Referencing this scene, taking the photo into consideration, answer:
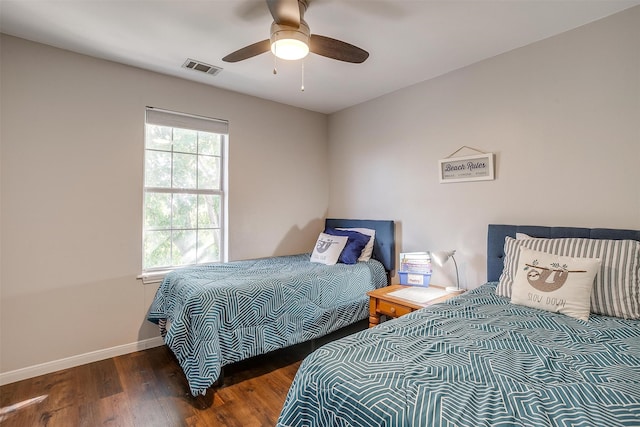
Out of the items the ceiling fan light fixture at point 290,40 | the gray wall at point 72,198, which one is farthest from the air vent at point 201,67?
the ceiling fan light fixture at point 290,40

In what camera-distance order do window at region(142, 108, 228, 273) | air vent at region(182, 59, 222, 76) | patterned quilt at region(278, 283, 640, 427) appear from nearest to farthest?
patterned quilt at region(278, 283, 640, 427) < air vent at region(182, 59, 222, 76) < window at region(142, 108, 228, 273)

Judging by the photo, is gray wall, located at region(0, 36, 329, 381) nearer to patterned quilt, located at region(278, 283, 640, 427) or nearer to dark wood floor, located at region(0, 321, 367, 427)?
dark wood floor, located at region(0, 321, 367, 427)

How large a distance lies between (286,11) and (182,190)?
79.5 inches

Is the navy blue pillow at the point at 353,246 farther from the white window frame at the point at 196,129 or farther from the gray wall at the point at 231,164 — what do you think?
the white window frame at the point at 196,129

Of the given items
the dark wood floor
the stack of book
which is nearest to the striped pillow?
the stack of book

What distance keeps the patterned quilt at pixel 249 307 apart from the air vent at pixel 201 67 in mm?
1763

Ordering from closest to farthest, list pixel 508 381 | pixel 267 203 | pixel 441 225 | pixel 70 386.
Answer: pixel 508 381
pixel 70 386
pixel 441 225
pixel 267 203

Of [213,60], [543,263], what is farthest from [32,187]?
[543,263]

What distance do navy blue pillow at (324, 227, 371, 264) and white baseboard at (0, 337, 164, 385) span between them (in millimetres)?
1879

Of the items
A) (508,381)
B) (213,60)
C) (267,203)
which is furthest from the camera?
(267,203)

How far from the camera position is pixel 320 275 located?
2703 millimetres

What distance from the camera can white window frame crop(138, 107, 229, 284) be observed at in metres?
2.86

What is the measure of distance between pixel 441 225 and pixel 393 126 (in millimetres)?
1149

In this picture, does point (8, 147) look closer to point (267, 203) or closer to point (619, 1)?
point (267, 203)
